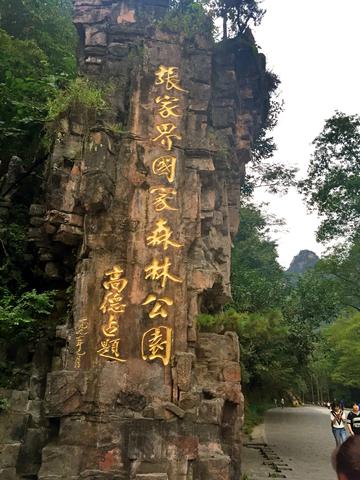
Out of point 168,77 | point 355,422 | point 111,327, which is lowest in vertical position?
point 355,422

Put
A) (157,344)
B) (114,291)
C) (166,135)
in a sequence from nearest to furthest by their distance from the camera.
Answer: (157,344) → (114,291) → (166,135)

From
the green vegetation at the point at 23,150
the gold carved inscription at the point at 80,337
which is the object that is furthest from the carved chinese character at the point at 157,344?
the green vegetation at the point at 23,150

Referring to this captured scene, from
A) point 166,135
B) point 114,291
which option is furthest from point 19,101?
point 114,291

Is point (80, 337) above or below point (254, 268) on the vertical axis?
below

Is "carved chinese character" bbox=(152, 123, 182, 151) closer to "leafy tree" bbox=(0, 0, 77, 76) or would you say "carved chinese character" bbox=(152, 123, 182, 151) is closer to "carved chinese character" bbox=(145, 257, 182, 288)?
"carved chinese character" bbox=(145, 257, 182, 288)

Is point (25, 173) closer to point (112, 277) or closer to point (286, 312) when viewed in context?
point (112, 277)

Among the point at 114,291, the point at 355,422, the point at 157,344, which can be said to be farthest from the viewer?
the point at 355,422

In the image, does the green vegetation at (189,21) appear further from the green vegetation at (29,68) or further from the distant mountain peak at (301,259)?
the distant mountain peak at (301,259)

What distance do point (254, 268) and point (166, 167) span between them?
11.7 m

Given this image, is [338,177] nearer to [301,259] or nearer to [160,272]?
[160,272]

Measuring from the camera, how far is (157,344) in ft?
18.1

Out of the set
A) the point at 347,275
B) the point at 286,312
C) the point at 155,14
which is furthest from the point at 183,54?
the point at 347,275

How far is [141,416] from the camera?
5215 millimetres

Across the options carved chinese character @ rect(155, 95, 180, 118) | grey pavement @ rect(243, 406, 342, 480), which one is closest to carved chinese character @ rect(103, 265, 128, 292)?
carved chinese character @ rect(155, 95, 180, 118)
